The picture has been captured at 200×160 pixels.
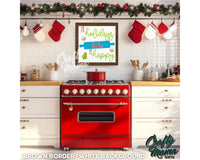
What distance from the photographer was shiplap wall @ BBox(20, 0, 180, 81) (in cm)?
371

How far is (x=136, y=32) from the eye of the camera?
3588 millimetres

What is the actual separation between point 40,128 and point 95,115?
834 mm

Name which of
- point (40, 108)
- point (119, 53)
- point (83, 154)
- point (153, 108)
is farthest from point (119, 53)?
point (83, 154)

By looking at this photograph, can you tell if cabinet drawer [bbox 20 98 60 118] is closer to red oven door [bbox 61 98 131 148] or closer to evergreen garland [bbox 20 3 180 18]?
red oven door [bbox 61 98 131 148]

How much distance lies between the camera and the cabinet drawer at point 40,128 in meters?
3.11

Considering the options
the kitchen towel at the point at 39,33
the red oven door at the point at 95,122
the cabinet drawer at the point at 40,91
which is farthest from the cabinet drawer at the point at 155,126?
the kitchen towel at the point at 39,33

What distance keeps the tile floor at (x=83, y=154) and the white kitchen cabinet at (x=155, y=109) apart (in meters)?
0.30

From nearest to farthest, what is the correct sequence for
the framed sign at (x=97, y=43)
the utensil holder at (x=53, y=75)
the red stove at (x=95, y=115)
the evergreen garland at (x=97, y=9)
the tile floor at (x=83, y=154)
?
the tile floor at (x=83, y=154)
the red stove at (x=95, y=115)
the evergreen garland at (x=97, y=9)
the utensil holder at (x=53, y=75)
the framed sign at (x=97, y=43)

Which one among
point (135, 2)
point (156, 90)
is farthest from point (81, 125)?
point (135, 2)

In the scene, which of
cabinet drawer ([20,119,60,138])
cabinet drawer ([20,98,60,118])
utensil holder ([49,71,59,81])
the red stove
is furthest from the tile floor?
utensil holder ([49,71,59,81])

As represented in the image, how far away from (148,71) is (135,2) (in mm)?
1218

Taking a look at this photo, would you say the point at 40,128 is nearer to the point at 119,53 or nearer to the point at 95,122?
the point at 95,122

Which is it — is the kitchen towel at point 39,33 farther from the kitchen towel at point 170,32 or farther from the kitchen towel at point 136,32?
the kitchen towel at point 170,32
